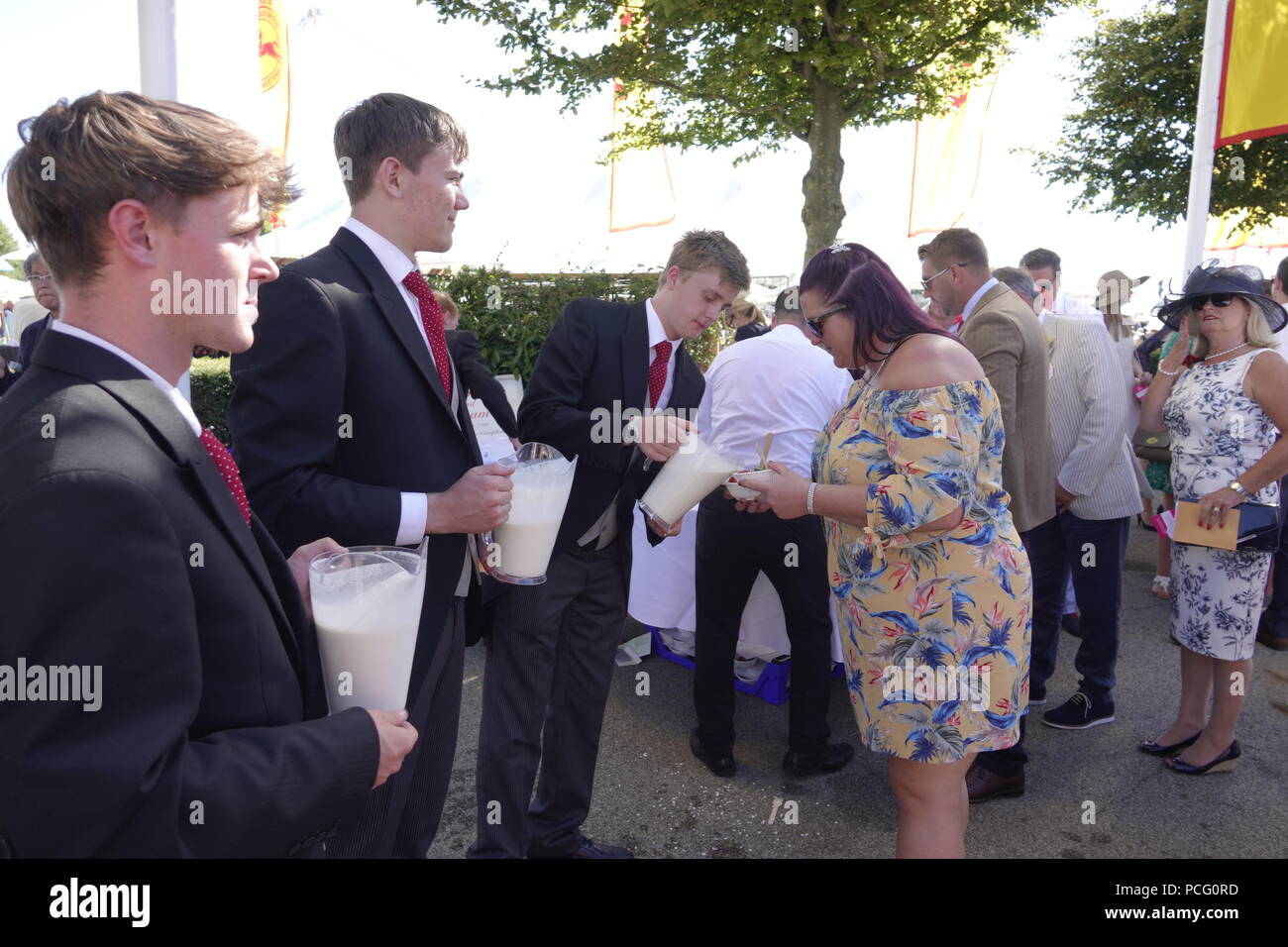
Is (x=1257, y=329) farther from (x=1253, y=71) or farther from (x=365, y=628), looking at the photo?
(x=1253, y=71)

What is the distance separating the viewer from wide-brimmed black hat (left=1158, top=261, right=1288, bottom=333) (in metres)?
3.34

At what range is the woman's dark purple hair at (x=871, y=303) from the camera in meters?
2.31

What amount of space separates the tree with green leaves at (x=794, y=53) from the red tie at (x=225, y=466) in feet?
26.3

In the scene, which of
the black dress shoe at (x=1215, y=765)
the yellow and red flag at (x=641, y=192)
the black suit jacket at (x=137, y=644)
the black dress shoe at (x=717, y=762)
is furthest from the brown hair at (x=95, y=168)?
the yellow and red flag at (x=641, y=192)

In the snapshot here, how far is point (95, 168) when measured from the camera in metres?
1.05

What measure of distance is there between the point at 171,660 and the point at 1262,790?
410 cm

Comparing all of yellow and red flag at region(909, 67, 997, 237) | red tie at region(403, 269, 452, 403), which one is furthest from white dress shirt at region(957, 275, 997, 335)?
yellow and red flag at region(909, 67, 997, 237)

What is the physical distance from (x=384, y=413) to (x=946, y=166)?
14435mm

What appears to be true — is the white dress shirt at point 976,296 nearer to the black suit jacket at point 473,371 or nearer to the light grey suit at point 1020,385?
the light grey suit at point 1020,385

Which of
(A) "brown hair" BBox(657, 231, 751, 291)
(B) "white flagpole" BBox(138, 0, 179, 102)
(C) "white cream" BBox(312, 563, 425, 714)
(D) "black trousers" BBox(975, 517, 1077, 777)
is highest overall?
(B) "white flagpole" BBox(138, 0, 179, 102)

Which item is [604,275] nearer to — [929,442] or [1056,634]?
[1056,634]

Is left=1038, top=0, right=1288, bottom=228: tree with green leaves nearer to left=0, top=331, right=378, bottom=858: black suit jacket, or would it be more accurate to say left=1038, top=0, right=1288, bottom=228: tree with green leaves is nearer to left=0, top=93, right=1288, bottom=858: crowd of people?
left=0, top=93, right=1288, bottom=858: crowd of people

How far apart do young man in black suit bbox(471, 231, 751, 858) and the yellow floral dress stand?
0.78 metres
